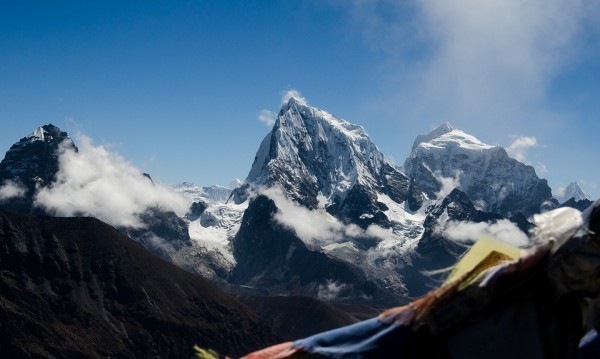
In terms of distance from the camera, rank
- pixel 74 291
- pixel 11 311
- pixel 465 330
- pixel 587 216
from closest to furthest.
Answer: pixel 587 216 < pixel 465 330 < pixel 11 311 < pixel 74 291

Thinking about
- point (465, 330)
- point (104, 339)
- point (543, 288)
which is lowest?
point (465, 330)

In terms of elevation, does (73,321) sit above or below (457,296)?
above

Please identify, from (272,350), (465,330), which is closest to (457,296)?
(465,330)

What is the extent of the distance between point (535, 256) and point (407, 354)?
1.00 metres

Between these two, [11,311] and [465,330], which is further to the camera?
[11,311]

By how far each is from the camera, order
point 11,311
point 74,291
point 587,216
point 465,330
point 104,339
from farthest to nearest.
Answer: point 74,291
point 104,339
point 11,311
point 465,330
point 587,216

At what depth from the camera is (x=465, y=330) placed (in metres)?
3.75

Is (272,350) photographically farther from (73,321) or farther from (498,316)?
(73,321)

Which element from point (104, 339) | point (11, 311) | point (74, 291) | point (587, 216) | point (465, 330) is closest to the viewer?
point (587, 216)

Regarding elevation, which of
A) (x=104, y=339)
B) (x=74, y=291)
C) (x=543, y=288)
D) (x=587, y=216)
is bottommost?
(x=543, y=288)

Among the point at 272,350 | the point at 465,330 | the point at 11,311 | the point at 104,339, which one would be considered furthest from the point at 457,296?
the point at 104,339

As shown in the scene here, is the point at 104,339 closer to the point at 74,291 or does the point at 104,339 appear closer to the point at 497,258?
the point at 74,291

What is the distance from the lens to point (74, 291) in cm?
19525

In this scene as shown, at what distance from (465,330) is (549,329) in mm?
583
